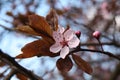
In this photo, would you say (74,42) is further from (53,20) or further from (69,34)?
(53,20)

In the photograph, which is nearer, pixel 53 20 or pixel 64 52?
pixel 64 52

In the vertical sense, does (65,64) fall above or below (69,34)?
below

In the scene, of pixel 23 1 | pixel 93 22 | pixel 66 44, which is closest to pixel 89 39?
pixel 93 22

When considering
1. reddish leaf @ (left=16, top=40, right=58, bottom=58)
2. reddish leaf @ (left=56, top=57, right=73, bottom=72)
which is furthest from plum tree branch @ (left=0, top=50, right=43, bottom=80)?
reddish leaf @ (left=56, top=57, right=73, bottom=72)

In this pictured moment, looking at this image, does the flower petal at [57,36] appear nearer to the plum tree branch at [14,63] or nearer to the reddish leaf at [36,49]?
the reddish leaf at [36,49]

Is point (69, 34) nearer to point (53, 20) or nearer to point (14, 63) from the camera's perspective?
point (53, 20)

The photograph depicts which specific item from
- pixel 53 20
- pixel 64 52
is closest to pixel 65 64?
pixel 64 52

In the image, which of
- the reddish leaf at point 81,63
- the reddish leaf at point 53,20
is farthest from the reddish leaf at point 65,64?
the reddish leaf at point 53,20
